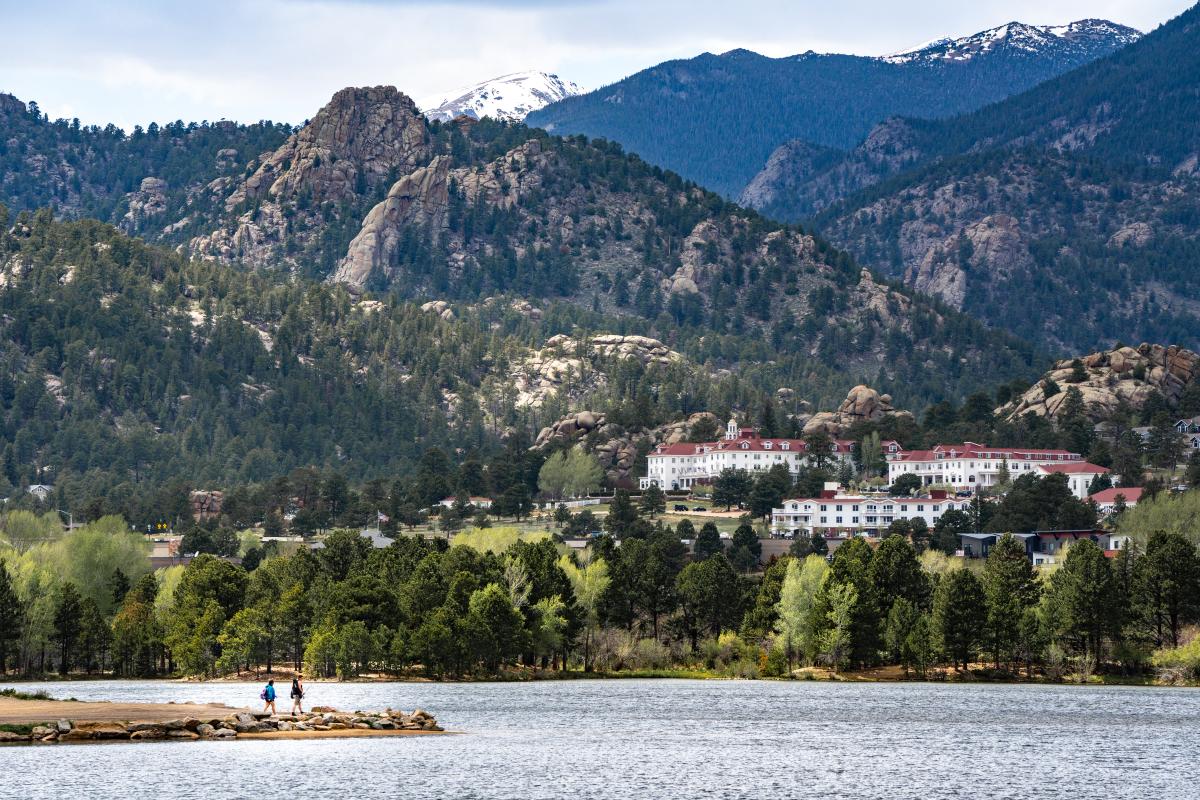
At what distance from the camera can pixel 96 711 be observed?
12388cm

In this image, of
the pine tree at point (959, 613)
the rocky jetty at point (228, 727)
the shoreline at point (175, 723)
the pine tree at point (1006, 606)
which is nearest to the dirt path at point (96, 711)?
the shoreline at point (175, 723)

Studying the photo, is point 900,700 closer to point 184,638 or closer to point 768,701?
point 768,701

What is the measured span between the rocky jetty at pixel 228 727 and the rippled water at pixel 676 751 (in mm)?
1855

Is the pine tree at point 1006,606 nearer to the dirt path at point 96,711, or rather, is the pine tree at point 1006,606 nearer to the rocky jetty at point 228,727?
the rocky jetty at point 228,727

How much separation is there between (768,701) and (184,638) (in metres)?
57.6

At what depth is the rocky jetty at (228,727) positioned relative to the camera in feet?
368

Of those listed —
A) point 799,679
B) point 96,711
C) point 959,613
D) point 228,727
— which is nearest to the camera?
point 228,727

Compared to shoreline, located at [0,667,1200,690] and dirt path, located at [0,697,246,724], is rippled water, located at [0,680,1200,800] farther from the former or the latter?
dirt path, located at [0,697,246,724]

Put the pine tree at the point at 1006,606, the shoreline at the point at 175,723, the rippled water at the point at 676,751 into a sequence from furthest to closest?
the pine tree at the point at 1006,606
the shoreline at the point at 175,723
the rippled water at the point at 676,751

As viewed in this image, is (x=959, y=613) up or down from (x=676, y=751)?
up

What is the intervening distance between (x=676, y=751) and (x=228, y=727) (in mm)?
28396

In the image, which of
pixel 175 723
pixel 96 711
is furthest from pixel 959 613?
pixel 175 723

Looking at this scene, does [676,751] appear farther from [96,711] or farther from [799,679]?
[799,679]

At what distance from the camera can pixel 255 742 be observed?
117000 millimetres
